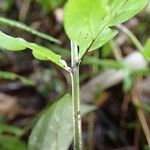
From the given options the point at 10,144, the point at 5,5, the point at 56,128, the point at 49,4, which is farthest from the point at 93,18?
the point at 5,5

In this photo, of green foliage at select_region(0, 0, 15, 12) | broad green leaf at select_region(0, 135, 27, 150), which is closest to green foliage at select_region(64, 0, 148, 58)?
broad green leaf at select_region(0, 135, 27, 150)

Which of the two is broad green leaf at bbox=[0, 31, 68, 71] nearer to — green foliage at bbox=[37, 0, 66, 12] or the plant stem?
the plant stem

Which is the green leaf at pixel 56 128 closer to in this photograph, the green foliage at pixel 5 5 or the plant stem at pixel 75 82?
the plant stem at pixel 75 82

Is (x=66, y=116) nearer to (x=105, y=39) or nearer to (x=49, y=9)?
(x=105, y=39)

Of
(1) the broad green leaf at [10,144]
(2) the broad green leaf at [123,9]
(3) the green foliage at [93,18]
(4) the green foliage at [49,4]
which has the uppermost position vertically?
(4) the green foliage at [49,4]

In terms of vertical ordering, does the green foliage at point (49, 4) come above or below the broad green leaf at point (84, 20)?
above

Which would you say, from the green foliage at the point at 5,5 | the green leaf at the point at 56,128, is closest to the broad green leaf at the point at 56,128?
the green leaf at the point at 56,128

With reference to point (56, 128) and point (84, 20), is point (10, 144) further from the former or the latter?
point (84, 20)
